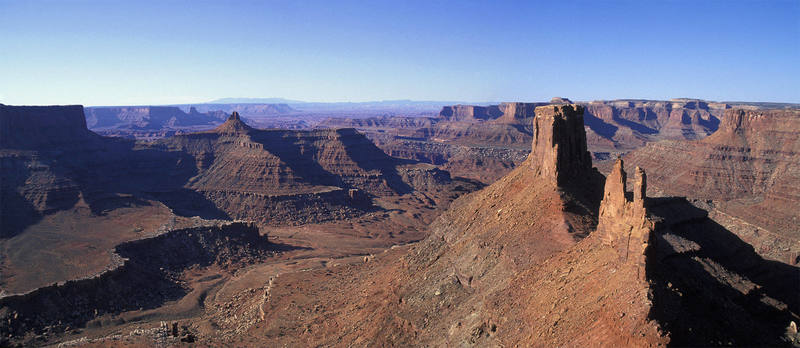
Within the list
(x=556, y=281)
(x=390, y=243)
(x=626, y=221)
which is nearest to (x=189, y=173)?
(x=390, y=243)

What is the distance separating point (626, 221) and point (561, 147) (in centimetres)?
1420

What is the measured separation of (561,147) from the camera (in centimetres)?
3425

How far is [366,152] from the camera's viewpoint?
14988 cm

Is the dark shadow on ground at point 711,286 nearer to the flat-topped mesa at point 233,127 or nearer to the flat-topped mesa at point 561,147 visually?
the flat-topped mesa at point 561,147

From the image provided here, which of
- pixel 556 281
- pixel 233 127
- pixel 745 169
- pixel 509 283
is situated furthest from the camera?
pixel 233 127

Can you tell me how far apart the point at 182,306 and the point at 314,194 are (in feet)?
180

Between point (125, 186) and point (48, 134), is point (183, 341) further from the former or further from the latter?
point (48, 134)

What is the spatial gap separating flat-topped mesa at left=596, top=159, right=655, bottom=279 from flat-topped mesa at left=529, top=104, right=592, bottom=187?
10.4 meters

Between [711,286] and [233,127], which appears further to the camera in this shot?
[233,127]

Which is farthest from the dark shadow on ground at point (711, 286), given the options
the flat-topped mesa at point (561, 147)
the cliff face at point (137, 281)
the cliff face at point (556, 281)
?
the cliff face at point (137, 281)

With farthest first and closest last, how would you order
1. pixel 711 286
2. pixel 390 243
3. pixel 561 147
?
1. pixel 390 243
2. pixel 561 147
3. pixel 711 286

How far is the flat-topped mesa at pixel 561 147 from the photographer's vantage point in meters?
34.0

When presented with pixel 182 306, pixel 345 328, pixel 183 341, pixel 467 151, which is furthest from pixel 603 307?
pixel 467 151

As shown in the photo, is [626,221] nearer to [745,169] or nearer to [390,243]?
[390,243]
